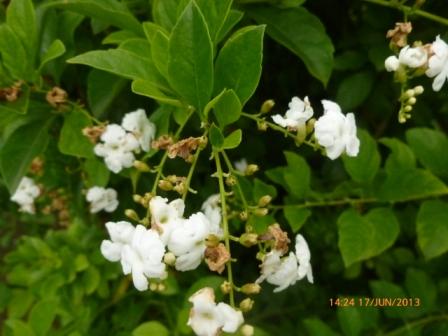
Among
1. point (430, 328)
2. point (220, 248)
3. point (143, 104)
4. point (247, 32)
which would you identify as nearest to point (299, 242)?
point (220, 248)

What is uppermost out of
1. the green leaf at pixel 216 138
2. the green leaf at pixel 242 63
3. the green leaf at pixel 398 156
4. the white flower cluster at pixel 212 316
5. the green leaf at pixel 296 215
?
the green leaf at pixel 242 63

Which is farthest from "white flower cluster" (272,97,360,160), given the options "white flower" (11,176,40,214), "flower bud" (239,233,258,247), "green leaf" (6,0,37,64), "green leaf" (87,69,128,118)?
"white flower" (11,176,40,214)

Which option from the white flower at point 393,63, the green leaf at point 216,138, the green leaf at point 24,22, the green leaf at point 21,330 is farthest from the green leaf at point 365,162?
the green leaf at point 21,330

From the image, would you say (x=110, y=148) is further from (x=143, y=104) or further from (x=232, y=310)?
(x=232, y=310)

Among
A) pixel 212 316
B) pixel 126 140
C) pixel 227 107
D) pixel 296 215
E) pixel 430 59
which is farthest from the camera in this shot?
pixel 296 215

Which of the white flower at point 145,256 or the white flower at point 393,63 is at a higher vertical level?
the white flower at point 393,63

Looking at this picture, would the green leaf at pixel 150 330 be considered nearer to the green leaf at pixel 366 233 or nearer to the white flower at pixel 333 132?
the green leaf at pixel 366 233

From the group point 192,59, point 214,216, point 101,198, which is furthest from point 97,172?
point 192,59

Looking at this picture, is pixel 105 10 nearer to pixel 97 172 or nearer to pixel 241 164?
pixel 97 172
